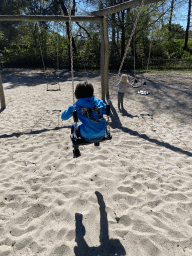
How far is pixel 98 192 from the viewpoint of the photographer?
2.42 m

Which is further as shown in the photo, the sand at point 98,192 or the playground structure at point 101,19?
the playground structure at point 101,19

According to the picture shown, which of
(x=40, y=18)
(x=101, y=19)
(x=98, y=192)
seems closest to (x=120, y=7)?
(x=101, y=19)

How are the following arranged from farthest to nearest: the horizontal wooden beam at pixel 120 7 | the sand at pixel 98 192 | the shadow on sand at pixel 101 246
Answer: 1. the horizontal wooden beam at pixel 120 7
2. the sand at pixel 98 192
3. the shadow on sand at pixel 101 246

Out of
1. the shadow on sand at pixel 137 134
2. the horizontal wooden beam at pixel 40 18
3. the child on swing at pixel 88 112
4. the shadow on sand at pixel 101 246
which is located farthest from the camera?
the horizontal wooden beam at pixel 40 18

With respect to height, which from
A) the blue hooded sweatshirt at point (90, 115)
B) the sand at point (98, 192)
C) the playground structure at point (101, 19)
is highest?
the playground structure at point (101, 19)

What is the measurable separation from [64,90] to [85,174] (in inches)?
256

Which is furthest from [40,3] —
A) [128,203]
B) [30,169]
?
[128,203]

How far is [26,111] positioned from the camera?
586 cm

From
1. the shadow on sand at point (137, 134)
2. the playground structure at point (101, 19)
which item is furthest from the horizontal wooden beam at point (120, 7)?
the shadow on sand at point (137, 134)

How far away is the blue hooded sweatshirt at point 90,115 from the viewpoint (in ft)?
6.84

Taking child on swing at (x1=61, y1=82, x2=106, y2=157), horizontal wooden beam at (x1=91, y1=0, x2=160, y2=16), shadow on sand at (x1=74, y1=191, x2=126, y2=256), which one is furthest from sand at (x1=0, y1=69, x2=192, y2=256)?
horizontal wooden beam at (x1=91, y1=0, x2=160, y2=16)

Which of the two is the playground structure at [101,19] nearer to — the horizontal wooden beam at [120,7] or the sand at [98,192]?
the horizontal wooden beam at [120,7]

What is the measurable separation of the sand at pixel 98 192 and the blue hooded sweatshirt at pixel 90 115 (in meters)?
0.81

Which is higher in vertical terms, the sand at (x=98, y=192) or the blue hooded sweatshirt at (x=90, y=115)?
the blue hooded sweatshirt at (x=90, y=115)
